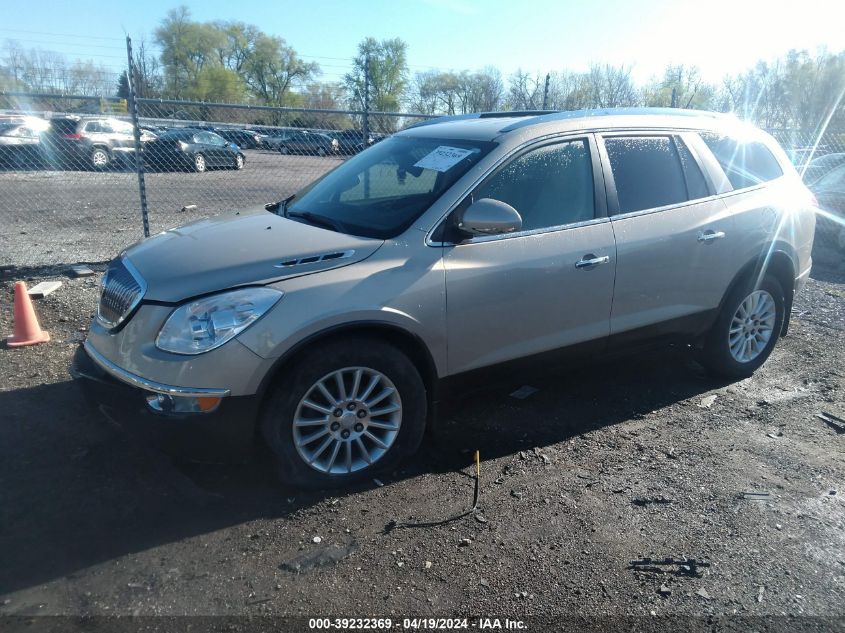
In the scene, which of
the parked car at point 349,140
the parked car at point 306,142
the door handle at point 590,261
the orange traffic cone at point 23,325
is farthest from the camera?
the parked car at point 306,142

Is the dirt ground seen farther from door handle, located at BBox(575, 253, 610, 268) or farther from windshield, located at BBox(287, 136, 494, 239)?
windshield, located at BBox(287, 136, 494, 239)

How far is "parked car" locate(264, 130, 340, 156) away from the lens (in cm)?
1047

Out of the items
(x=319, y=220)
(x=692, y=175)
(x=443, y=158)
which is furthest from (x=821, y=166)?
(x=319, y=220)

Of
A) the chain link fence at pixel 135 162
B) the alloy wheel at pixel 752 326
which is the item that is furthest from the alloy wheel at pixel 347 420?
the chain link fence at pixel 135 162

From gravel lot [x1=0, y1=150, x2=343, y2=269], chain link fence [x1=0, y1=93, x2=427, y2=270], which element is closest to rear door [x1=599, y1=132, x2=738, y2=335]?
chain link fence [x1=0, y1=93, x2=427, y2=270]

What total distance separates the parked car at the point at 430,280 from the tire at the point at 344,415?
0.01 metres

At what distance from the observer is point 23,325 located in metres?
5.34

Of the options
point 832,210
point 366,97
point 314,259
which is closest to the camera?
point 314,259

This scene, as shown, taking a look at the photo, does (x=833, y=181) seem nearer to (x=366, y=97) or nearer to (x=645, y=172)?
(x=366, y=97)

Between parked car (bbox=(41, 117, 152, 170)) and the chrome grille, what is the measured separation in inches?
683

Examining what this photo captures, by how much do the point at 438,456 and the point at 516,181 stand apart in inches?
66.5

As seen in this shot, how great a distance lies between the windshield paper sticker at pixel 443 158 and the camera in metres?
3.90

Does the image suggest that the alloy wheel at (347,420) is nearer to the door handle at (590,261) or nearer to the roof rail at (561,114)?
the door handle at (590,261)

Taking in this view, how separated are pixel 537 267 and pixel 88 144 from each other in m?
20.7
